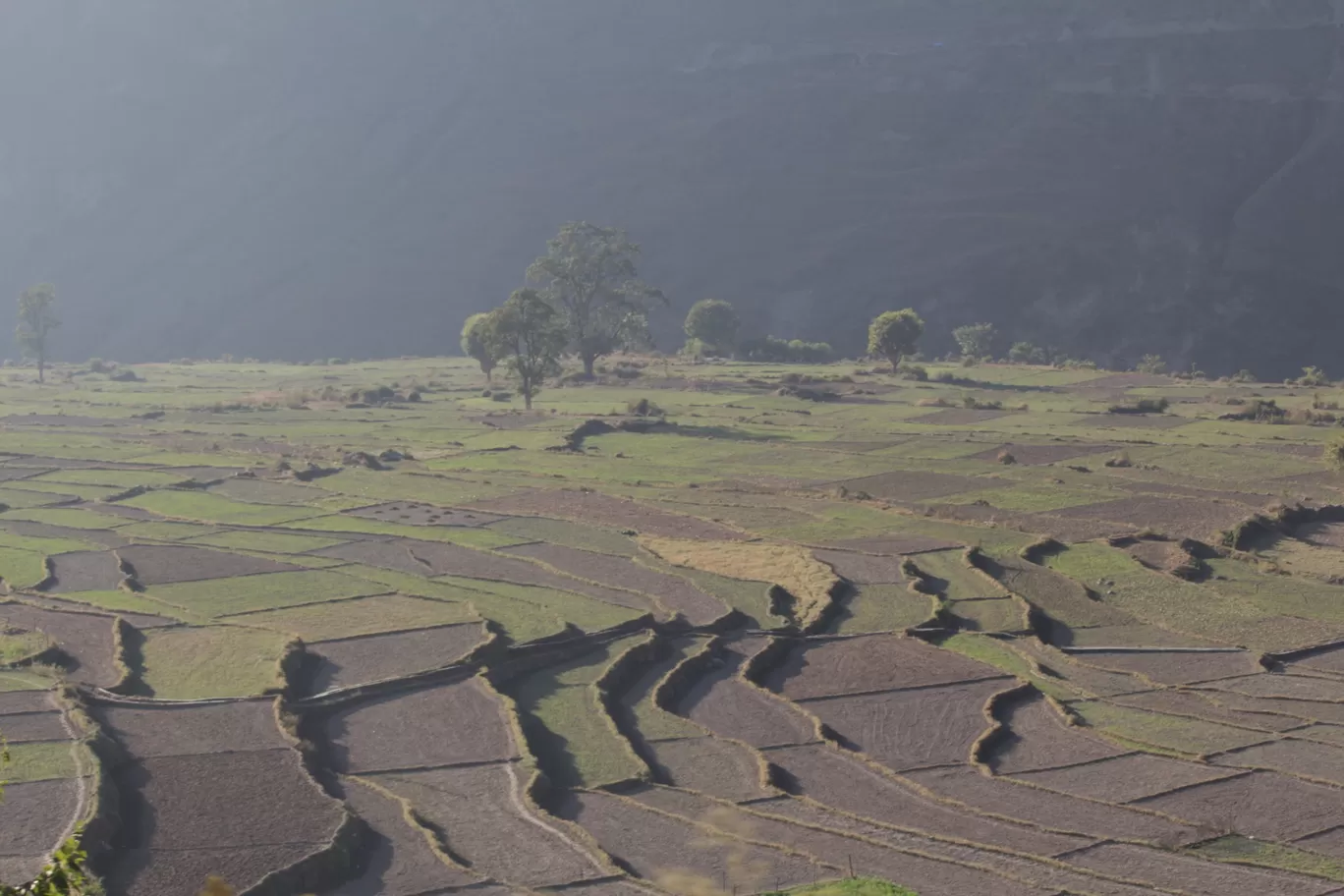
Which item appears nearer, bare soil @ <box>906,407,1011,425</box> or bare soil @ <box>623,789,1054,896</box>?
bare soil @ <box>623,789,1054,896</box>

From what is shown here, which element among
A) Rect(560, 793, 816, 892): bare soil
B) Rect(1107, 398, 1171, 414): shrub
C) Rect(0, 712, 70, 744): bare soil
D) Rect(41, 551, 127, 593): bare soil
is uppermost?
Rect(1107, 398, 1171, 414): shrub

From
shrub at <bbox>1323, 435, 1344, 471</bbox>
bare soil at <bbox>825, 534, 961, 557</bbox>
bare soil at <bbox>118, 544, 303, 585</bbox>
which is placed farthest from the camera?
shrub at <bbox>1323, 435, 1344, 471</bbox>

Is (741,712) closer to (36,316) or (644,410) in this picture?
(644,410)

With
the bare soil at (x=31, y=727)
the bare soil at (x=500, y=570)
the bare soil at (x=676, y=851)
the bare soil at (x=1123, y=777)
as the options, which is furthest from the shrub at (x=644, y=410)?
the bare soil at (x=676, y=851)

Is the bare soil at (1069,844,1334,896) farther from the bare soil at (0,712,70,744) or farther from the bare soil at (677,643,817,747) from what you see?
the bare soil at (0,712,70,744)

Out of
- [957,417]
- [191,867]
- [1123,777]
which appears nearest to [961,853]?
[1123,777]

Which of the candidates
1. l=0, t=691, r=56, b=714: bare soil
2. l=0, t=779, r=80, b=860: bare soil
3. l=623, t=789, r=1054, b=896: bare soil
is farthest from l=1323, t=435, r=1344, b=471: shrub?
l=0, t=779, r=80, b=860: bare soil
